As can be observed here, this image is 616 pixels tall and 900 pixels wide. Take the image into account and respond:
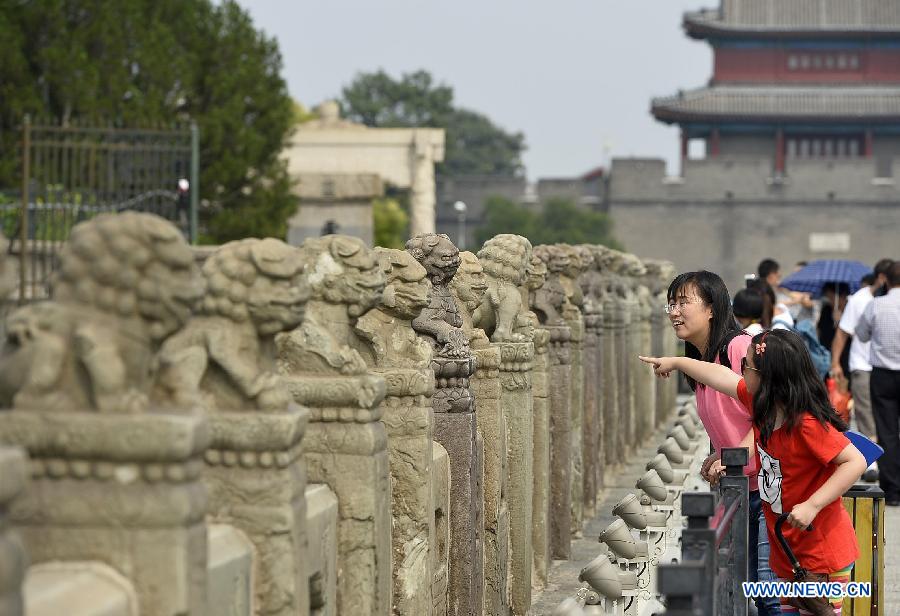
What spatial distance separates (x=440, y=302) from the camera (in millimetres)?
5922

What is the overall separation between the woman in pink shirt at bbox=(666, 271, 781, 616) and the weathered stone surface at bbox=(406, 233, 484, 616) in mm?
739

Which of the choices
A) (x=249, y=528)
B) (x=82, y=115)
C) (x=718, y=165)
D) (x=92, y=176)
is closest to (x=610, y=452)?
(x=92, y=176)

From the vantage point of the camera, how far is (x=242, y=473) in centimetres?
363

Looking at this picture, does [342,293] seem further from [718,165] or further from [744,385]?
[718,165]

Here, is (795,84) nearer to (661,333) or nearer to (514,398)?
(661,333)

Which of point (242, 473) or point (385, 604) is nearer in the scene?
point (242, 473)

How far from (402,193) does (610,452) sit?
46010 mm

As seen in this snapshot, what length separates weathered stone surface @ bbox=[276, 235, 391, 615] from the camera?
4.36m

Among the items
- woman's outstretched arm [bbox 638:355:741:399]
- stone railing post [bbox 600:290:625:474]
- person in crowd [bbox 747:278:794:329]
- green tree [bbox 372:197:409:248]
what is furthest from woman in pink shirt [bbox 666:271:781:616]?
green tree [bbox 372:197:409:248]

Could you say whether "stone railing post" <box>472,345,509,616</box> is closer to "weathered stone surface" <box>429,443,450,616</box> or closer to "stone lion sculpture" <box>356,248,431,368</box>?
"weathered stone surface" <box>429,443,450,616</box>

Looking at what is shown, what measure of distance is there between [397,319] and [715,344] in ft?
3.68

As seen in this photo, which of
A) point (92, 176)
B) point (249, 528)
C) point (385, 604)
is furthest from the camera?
point (92, 176)

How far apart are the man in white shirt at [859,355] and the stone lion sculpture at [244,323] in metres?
7.31

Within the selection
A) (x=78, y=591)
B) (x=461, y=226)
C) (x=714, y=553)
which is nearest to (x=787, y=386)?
(x=714, y=553)
